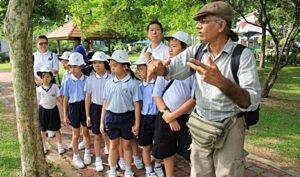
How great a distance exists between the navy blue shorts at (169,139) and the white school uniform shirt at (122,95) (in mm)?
447

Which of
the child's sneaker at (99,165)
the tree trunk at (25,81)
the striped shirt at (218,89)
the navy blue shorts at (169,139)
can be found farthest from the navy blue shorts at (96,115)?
the striped shirt at (218,89)

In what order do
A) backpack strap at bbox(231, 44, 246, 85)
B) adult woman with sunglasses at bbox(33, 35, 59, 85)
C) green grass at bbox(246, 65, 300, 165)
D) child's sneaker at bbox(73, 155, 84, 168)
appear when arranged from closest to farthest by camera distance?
backpack strap at bbox(231, 44, 246, 85) → child's sneaker at bbox(73, 155, 84, 168) → green grass at bbox(246, 65, 300, 165) → adult woman with sunglasses at bbox(33, 35, 59, 85)

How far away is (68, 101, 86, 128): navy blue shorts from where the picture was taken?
4.42 meters

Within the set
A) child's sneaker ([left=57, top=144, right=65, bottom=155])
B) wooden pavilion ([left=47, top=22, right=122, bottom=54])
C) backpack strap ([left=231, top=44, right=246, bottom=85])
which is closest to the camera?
backpack strap ([left=231, top=44, right=246, bottom=85])

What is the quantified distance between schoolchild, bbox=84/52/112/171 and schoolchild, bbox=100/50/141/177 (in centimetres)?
40

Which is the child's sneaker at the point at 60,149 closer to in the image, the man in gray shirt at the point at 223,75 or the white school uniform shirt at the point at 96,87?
the white school uniform shirt at the point at 96,87

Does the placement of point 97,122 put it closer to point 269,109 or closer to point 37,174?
point 37,174

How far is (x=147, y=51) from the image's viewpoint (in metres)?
4.11

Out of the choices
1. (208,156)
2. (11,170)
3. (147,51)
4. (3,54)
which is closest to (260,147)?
(147,51)

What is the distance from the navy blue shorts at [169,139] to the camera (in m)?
3.31

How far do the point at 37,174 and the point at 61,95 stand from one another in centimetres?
148

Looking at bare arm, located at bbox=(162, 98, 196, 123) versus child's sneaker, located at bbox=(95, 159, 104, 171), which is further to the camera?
child's sneaker, located at bbox=(95, 159, 104, 171)

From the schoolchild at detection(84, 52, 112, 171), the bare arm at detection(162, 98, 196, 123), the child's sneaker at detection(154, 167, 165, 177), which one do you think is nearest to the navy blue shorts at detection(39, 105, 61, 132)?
the schoolchild at detection(84, 52, 112, 171)

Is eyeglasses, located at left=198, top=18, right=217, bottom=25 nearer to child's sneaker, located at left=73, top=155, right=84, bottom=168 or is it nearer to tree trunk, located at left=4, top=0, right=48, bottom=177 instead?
tree trunk, located at left=4, top=0, right=48, bottom=177
